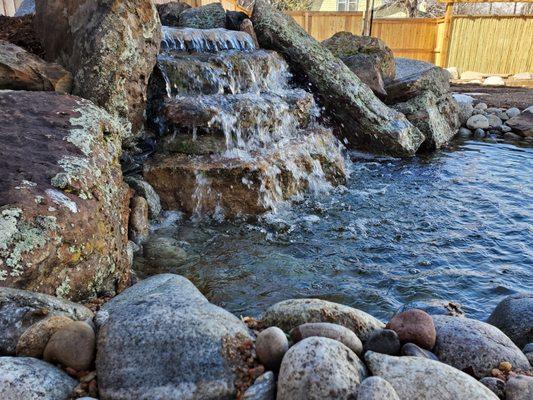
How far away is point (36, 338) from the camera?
1806 millimetres

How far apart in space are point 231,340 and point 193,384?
27 centimetres

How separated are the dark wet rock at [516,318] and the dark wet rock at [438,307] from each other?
0.21 m

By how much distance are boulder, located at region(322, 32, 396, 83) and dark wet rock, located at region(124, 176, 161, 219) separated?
232 inches

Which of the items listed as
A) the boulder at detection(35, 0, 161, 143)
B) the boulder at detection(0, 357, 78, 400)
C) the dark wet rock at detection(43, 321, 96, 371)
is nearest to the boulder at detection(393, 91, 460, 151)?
the boulder at detection(35, 0, 161, 143)

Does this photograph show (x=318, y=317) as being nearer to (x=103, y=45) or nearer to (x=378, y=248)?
(x=378, y=248)

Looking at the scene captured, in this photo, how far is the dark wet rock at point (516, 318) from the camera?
261 cm

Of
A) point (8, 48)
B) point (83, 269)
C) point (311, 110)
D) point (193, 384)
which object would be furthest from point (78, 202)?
point (311, 110)

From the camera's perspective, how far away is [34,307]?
1996mm

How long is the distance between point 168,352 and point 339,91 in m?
5.90

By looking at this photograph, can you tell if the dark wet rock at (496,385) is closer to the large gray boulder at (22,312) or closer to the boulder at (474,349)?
the boulder at (474,349)

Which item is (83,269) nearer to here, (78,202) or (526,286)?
(78,202)

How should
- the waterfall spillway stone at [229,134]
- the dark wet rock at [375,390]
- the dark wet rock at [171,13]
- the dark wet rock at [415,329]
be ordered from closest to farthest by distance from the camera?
the dark wet rock at [375,390]
the dark wet rock at [415,329]
the waterfall spillway stone at [229,134]
the dark wet rock at [171,13]

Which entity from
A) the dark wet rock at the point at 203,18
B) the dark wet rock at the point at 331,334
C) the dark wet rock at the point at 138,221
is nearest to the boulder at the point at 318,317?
the dark wet rock at the point at 331,334

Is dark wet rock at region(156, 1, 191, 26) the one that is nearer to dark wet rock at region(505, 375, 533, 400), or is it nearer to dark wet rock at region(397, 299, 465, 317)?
dark wet rock at region(397, 299, 465, 317)
